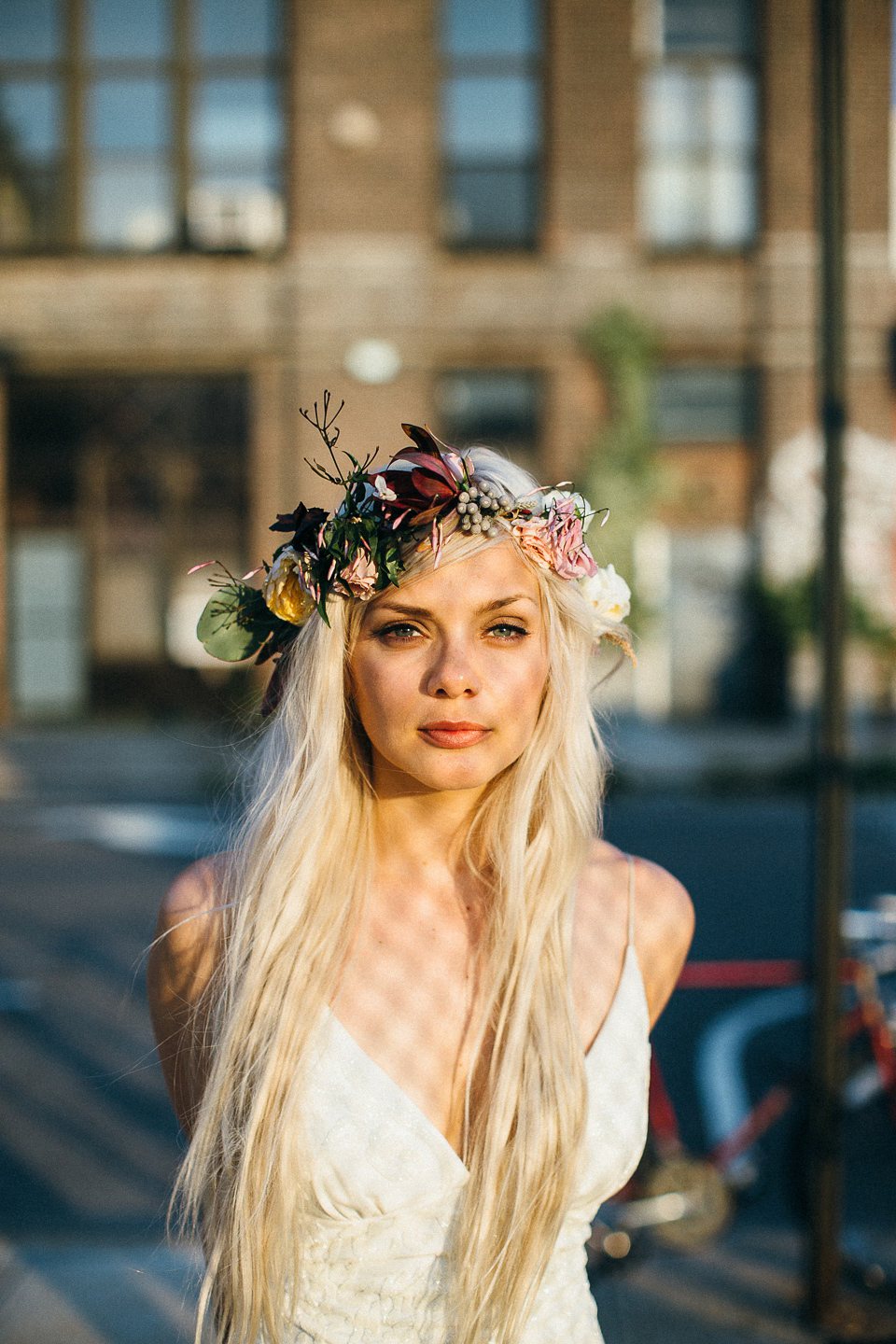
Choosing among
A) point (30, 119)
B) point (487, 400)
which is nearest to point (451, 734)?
point (487, 400)

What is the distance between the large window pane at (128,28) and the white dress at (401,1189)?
16413 mm

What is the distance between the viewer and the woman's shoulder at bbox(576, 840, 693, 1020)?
6.18 feet

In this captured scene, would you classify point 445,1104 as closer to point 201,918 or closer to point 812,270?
point 201,918

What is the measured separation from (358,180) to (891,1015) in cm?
1353

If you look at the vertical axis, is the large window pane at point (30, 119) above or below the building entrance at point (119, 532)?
above

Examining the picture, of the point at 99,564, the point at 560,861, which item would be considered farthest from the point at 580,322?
the point at 560,861

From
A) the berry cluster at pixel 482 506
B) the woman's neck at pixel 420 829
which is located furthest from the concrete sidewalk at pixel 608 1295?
the berry cluster at pixel 482 506

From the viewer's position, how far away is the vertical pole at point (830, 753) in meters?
3.14

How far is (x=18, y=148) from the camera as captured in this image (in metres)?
15.5

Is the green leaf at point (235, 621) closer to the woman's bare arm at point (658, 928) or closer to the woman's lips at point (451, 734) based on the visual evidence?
the woman's lips at point (451, 734)

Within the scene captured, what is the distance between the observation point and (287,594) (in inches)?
69.9

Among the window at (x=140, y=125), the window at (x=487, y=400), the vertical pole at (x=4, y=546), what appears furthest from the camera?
the vertical pole at (x=4, y=546)

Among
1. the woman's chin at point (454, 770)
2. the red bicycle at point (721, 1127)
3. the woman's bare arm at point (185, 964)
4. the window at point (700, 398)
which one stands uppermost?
the window at point (700, 398)

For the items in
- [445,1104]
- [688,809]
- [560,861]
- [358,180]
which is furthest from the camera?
[358,180]
